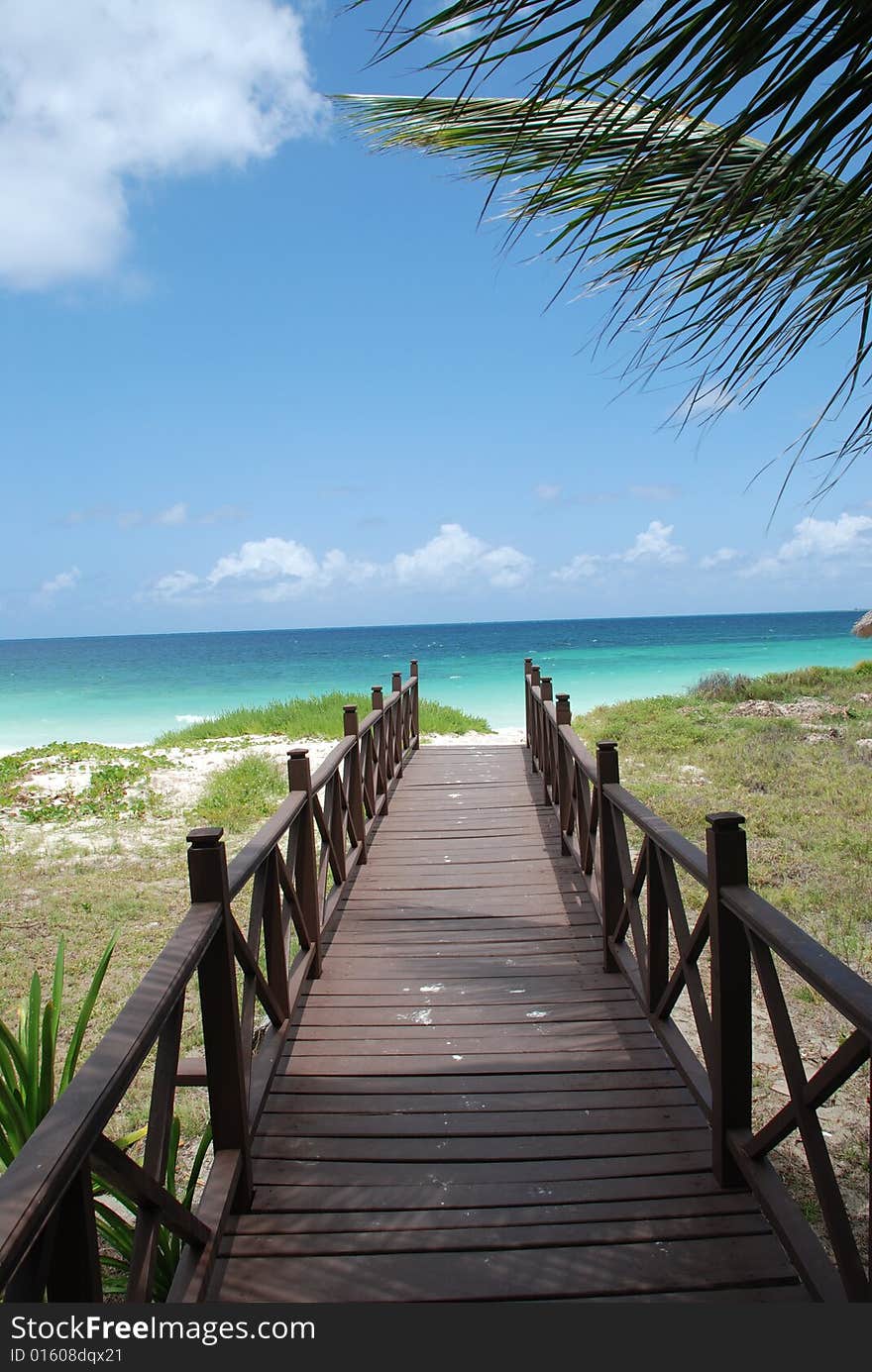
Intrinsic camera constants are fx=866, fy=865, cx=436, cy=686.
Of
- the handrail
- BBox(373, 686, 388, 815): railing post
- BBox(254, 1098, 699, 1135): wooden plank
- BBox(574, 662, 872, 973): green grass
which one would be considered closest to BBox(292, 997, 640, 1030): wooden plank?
BBox(254, 1098, 699, 1135): wooden plank

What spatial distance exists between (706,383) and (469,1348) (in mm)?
2475

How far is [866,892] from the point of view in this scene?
623 cm

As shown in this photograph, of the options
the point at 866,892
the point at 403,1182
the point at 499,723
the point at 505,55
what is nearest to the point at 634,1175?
the point at 403,1182

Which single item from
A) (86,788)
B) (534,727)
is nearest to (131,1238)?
(534,727)

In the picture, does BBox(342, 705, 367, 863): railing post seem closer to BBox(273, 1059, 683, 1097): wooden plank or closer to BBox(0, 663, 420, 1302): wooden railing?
BBox(0, 663, 420, 1302): wooden railing

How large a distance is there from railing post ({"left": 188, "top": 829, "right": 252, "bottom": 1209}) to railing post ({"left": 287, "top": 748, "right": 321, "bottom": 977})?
134 centimetres

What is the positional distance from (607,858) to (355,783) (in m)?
2.22

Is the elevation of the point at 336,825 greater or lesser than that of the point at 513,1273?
greater

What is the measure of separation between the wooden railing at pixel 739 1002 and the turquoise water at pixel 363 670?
19.9 metres

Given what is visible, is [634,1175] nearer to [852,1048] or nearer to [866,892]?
[852,1048]

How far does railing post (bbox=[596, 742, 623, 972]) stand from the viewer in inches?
160

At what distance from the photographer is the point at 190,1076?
9.66ft

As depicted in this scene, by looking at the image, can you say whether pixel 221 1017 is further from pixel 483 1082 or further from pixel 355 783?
pixel 355 783

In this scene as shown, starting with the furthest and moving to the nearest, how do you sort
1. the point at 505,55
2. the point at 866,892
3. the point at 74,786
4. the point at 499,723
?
the point at 499,723
the point at 74,786
the point at 866,892
the point at 505,55
